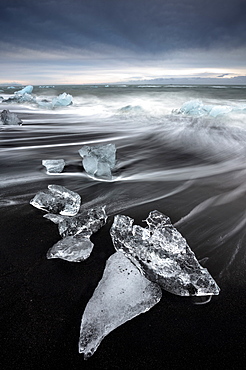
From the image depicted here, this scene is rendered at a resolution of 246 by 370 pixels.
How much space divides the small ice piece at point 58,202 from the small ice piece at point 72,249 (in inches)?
20.2

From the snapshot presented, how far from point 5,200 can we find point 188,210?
1.98 meters

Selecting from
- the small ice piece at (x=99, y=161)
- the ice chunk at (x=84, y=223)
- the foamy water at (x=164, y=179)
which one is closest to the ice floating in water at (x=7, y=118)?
the foamy water at (x=164, y=179)

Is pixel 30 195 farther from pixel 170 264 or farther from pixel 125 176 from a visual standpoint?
pixel 170 264

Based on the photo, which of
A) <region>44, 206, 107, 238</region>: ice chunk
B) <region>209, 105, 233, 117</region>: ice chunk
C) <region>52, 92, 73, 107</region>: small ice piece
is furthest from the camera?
<region>52, 92, 73, 107</region>: small ice piece

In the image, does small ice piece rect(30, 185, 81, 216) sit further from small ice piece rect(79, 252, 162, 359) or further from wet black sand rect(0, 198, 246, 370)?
small ice piece rect(79, 252, 162, 359)

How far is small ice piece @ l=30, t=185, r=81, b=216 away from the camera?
217 centimetres

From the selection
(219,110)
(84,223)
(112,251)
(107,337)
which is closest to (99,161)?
(84,223)

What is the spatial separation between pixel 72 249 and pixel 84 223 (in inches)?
11.0

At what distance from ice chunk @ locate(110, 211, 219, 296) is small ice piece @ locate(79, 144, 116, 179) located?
1429 mm

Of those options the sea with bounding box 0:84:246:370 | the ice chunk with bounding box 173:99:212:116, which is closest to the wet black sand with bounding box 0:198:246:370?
the sea with bounding box 0:84:246:370

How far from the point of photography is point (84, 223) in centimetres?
184

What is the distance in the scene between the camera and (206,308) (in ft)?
4.12

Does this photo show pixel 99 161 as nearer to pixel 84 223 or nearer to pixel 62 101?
pixel 84 223

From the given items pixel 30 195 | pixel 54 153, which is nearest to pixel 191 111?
pixel 54 153
